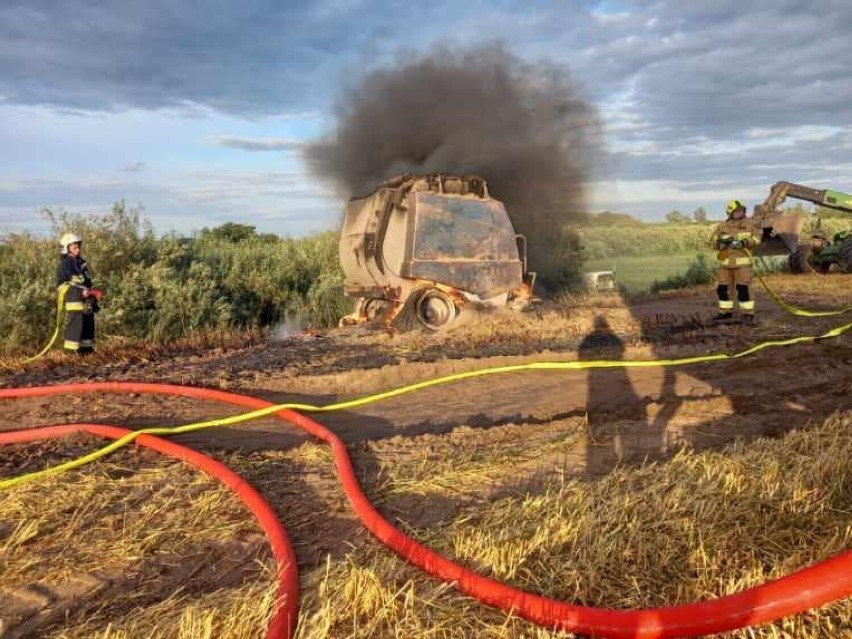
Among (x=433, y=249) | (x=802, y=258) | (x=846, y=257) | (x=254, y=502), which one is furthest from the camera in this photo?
(x=802, y=258)

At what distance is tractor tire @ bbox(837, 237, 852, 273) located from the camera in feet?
55.3

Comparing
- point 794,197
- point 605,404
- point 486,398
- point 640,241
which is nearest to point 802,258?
point 794,197

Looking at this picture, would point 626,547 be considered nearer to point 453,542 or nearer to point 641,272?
point 453,542

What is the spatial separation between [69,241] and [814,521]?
27.3 ft

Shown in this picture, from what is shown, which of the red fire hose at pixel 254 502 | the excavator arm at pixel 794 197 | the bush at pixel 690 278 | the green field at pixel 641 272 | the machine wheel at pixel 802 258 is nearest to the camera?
the red fire hose at pixel 254 502

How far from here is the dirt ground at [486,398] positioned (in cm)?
409

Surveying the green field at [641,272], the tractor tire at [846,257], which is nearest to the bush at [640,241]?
the green field at [641,272]

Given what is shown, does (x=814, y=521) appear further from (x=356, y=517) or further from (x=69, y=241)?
(x=69, y=241)

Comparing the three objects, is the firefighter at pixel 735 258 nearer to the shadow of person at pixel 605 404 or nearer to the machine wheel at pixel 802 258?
the shadow of person at pixel 605 404

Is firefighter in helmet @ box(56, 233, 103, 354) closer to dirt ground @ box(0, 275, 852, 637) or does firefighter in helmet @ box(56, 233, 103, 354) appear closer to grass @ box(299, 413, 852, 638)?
dirt ground @ box(0, 275, 852, 637)

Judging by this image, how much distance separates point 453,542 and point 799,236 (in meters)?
17.4

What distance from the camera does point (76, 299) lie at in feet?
26.0

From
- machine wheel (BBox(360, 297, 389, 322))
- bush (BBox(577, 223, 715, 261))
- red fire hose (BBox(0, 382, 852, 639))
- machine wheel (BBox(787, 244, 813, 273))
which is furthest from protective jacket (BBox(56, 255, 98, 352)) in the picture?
bush (BBox(577, 223, 715, 261))

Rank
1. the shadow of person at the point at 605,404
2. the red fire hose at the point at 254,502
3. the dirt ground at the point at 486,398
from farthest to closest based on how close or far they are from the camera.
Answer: the shadow of person at the point at 605,404 → the dirt ground at the point at 486,398 → the red fire hose at the point at 254,502
